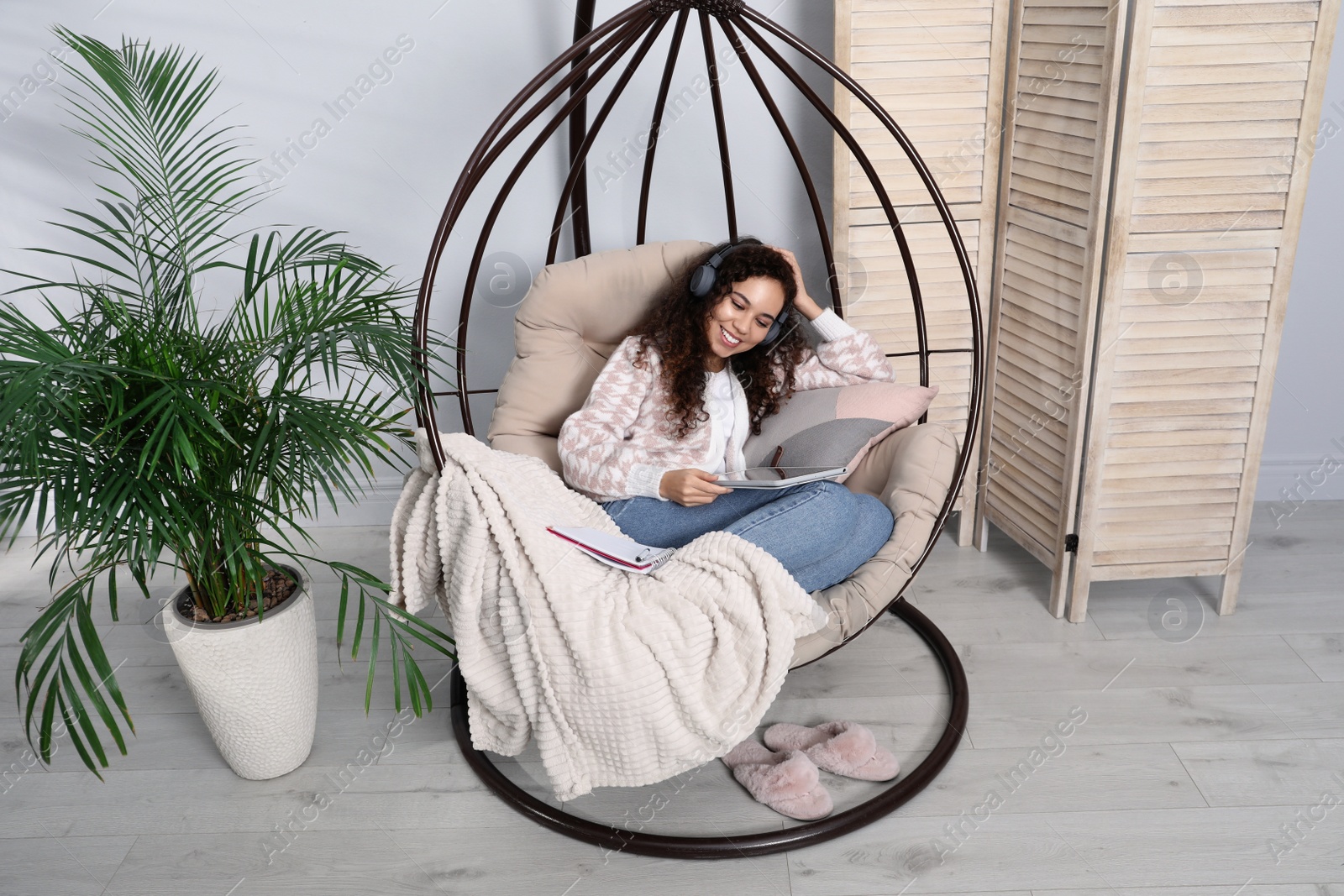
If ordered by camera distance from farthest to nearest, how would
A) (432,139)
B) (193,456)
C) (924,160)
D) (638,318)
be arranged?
(432,139) < (924,160) < (638,318) < (193,456)

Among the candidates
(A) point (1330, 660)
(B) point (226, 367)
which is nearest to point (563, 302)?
(B) point (226, 367)

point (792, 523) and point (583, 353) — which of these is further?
point (583, 353)

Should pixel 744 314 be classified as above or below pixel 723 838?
above

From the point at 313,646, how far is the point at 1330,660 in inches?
79.0

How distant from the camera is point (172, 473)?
1568 millimetres

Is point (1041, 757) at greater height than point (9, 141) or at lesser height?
lesser

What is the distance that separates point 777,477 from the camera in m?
1.83

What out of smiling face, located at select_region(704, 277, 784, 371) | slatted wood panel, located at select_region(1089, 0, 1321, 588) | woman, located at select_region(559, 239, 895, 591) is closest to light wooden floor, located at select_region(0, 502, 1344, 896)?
slatted wood panel, located at select_region(1089, 0, 1321, 588)

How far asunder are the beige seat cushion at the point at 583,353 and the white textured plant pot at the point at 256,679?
526mm

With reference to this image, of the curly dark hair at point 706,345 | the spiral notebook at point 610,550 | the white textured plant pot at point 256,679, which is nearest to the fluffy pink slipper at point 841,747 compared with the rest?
the spiral notebook at point 610,550

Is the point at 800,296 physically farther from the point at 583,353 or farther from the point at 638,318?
the point at 583,353

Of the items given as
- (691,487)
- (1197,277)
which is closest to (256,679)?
(691,487)

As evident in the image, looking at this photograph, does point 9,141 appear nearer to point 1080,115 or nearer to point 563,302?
point 563,302

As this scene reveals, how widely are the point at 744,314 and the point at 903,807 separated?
93 centimetres
